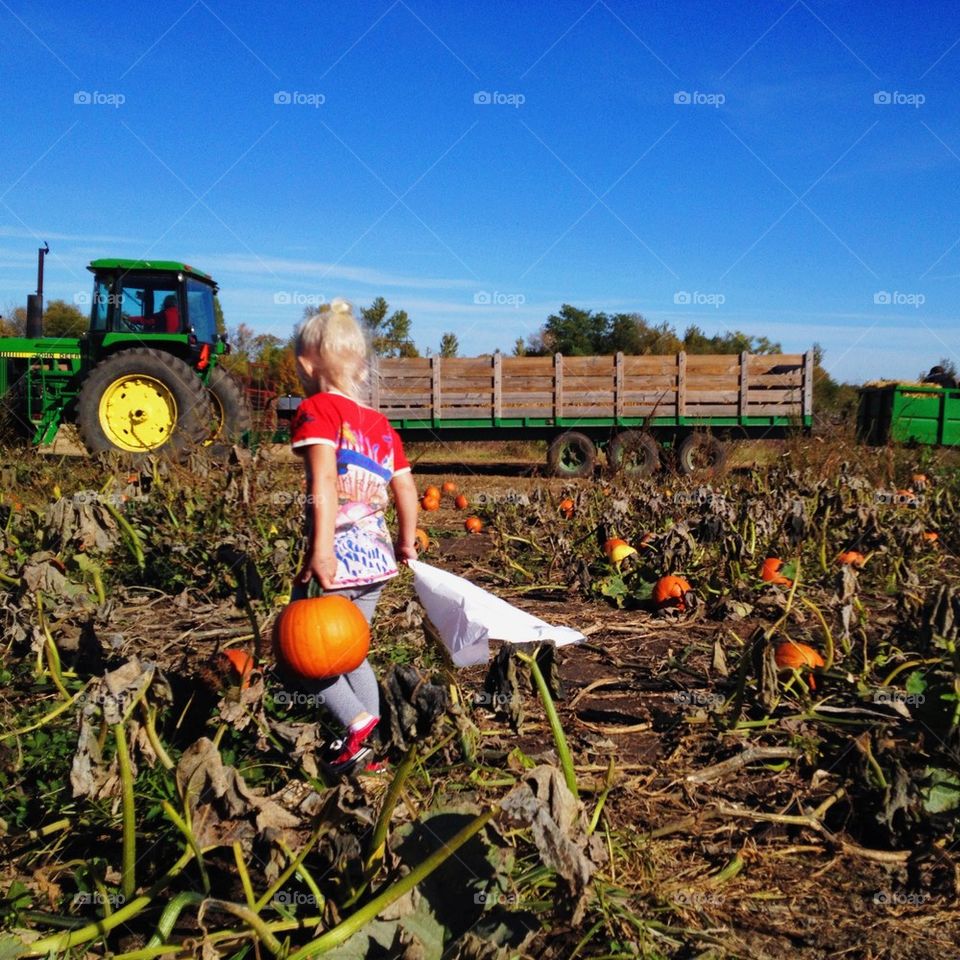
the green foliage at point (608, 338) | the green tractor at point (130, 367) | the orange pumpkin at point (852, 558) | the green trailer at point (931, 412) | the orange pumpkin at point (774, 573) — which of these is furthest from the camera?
the green foliage at point (608, 338)

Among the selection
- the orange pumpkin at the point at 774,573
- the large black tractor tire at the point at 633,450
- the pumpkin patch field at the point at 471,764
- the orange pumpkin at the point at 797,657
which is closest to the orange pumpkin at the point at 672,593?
the pumpkin patch field at the point at 471,764

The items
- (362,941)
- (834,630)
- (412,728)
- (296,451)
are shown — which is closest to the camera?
(362,941)

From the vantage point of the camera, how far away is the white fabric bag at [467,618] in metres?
2.87

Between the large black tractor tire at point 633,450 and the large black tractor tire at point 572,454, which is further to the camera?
the large black tractor tire at point 572,454

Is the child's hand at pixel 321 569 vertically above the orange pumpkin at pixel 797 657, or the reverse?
the child's hand at pixel 321 569

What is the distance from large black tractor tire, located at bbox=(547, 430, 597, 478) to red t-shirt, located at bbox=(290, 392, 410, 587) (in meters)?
9.85

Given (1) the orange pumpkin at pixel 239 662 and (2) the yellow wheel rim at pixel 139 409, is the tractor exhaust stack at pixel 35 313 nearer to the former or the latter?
(2) the yellow wheel rim at pixel 139 409

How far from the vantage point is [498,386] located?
1320cm

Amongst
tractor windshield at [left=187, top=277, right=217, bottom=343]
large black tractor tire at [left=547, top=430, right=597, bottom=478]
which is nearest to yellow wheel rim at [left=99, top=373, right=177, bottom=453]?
tractor windshield at [left=187, top=277, right=217, bottom=343]

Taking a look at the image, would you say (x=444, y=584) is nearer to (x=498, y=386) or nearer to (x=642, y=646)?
(x=642, y=646)

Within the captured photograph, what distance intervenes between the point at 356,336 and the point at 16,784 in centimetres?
161

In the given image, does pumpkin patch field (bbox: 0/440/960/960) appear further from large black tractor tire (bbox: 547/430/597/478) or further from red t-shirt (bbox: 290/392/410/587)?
large black tractor tire (bbox: 547/430/597/478)

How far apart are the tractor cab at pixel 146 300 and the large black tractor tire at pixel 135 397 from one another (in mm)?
728

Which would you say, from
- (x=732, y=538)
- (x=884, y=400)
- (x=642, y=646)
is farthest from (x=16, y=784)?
(x=884, y=400)
